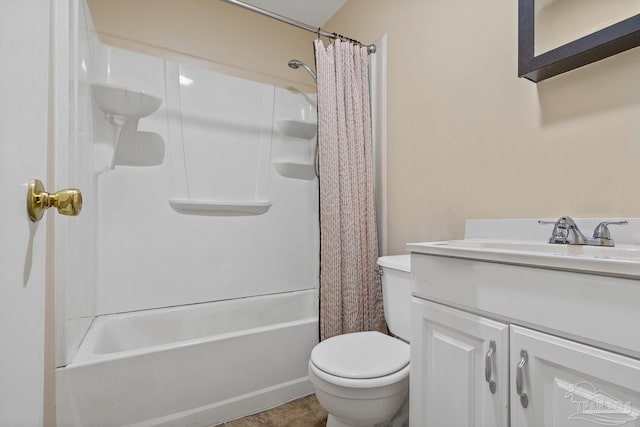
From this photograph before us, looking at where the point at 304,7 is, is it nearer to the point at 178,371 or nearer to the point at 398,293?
the point at 398,293

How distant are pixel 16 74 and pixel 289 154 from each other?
6.89ft

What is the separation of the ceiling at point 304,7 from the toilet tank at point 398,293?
1.98m

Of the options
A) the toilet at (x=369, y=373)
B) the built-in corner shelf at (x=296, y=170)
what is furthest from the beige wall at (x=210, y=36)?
the toilet at (x=369, y=373)

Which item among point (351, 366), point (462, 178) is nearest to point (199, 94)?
point (462, 178)

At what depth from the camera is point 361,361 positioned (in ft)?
4.13

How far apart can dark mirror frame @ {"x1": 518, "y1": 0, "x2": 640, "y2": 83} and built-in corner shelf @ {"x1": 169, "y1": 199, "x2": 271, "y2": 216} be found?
170 cm

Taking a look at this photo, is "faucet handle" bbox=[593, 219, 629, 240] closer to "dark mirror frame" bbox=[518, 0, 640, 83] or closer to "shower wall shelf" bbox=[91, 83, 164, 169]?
"dark mirror frame" bbox=[518, 0, 640, 83]

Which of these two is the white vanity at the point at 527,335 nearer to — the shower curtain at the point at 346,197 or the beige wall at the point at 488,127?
the beige wall at the point at 488,127

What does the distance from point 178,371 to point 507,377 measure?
4.40 feet

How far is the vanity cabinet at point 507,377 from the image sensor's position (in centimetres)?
65

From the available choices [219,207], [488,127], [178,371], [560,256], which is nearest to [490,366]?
[560,256]

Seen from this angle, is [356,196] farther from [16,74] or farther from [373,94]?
[16,74]

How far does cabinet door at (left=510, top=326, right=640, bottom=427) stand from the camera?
624 millimetres

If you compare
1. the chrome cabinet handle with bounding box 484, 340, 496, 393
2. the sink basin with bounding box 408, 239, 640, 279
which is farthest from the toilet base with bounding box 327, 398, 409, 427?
the sink basin with bounding box 408, 239, 640, 279
